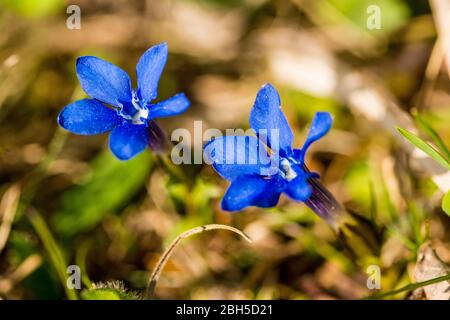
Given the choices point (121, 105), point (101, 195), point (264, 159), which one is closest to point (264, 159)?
point (264, 159)

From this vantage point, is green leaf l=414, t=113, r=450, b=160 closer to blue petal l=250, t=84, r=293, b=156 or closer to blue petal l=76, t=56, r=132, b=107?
blue petal l=250, t=84, r=293, b=156

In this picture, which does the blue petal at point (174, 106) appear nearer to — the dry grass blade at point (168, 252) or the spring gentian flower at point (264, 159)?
the spring gentian flower at point (264, 159)

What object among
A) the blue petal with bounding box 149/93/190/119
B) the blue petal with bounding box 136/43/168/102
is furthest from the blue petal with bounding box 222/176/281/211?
the blue petal with bounding box 136/43/168/102

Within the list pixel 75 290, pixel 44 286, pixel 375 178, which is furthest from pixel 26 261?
pixel 375 178

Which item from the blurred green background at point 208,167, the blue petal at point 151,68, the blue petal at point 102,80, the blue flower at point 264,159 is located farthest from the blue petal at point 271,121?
the blurred green background at point 208,167

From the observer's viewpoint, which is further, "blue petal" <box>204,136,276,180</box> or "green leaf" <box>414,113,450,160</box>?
"green leaf" <box>414,113,450,160</box>

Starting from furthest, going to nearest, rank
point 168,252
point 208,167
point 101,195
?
point 208,167 → point 101,195 → point 168,252

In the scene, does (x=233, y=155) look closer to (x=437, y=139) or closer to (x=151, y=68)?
(x=151, y=68)

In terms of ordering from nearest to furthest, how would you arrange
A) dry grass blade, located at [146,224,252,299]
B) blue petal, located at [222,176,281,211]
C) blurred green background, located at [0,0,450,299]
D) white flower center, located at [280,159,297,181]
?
blue petal, located at [222,176,281,211]
white flower center, located at [280,159,297,181]
dry grass blade, located at [146,224,252,299]
blurred green background, located at [0,0,450,299]
